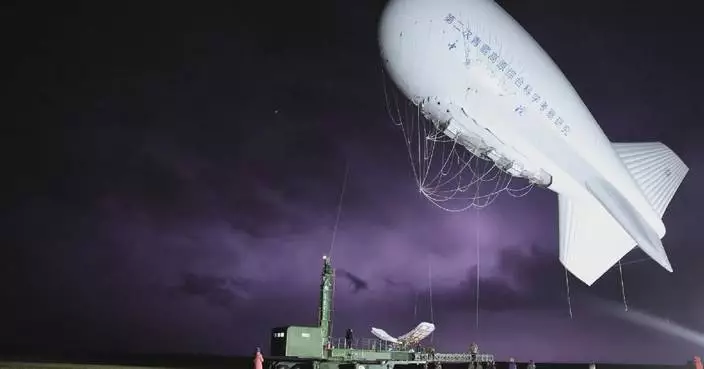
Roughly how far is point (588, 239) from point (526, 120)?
9110mm

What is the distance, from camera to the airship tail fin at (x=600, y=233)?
22719mm

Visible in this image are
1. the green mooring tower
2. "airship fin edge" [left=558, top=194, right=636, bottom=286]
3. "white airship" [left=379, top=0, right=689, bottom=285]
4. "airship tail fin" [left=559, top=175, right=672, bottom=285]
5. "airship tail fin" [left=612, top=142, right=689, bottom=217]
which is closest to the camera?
"white airship" [left=379, top=0, right=689, bottom=285]

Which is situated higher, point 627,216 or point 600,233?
point 627,216

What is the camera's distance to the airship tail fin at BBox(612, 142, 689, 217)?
2519 cm

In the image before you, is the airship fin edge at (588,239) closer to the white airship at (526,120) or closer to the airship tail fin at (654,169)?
the white airship at (526,120)

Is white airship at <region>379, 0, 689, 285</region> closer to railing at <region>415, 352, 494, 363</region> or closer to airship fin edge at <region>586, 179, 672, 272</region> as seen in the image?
airship fin edge at <region>586, 179, 672, 272</region>

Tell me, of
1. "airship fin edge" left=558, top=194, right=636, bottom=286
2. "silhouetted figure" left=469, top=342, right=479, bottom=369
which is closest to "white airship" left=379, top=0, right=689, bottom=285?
"airship fin edge" left=558, top=194, right=636, bottom=286

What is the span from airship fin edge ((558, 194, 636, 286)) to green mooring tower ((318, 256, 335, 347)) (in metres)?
11.1

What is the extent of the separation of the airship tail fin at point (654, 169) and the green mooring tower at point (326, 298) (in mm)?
14495

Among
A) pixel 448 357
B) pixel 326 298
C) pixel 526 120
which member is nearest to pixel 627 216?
pixel 526 120

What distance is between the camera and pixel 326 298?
22562 millimetres

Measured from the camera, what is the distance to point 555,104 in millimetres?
19172

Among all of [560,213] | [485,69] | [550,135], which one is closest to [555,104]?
[550,135]

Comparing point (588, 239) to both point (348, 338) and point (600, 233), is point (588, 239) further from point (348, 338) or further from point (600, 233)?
point (348, 338)
